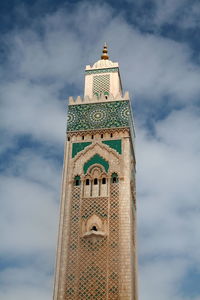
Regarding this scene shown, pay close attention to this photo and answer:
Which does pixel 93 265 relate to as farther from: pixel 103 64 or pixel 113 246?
pixel 103 64

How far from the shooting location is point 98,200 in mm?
11492

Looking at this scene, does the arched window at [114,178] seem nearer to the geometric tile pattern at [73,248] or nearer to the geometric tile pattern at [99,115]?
the geometric tile pattern at [73,248]

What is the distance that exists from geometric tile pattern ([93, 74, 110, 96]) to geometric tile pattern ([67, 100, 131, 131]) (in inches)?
30.4

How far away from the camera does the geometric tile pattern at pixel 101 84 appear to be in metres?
13.7

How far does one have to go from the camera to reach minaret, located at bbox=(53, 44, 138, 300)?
34.4 ft

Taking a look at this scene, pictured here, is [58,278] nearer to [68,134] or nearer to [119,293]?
[119,293]

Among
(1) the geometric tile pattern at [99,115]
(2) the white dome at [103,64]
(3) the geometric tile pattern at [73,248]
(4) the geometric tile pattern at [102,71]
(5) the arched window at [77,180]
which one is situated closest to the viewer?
(3) the geometric tile pattern at [73,248]

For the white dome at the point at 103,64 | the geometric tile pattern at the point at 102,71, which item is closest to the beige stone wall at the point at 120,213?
the geometric tile pattern at the point at 102,71

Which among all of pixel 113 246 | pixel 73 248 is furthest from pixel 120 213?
pixel 73 248

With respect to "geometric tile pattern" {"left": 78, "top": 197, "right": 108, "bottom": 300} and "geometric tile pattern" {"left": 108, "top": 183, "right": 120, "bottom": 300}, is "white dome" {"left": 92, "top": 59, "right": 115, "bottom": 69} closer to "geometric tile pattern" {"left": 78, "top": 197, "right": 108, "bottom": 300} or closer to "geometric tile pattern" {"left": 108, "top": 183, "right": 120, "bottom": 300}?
"geometric tile pattern" {"left": 108, "top": 183, "right": 120, "bottom": 300}

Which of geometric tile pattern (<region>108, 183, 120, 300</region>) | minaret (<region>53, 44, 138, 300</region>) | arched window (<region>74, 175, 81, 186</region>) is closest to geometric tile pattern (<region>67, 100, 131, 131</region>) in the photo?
minaret (<region>53, 44, 138, 300</region>)

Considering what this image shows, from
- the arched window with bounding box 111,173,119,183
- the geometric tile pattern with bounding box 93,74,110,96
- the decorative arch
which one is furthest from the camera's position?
the geometric tile pattern with bounding box 93,74,110,96

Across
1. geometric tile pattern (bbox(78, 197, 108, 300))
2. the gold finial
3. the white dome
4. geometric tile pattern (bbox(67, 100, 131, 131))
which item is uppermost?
the gold finial

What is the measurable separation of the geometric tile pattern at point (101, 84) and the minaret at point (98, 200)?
32 millimetres
